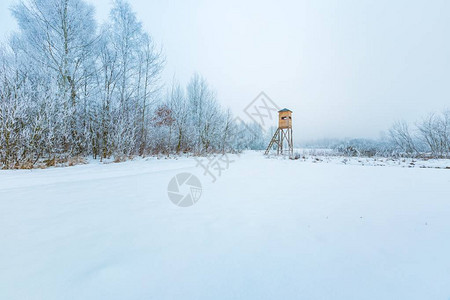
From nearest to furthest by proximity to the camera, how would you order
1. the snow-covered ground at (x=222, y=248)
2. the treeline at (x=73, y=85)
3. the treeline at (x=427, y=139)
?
the snow-covered ground at (x=222, y=248) → the treeline at (x=73, y=85) → the treeline at (x=427, y=139)

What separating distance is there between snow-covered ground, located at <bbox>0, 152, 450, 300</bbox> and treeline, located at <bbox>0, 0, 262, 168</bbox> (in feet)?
14.4

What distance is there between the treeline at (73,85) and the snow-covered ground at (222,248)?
4376 millimetres

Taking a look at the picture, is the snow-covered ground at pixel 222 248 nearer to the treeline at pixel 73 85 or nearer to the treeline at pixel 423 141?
the treeline at pixel 73 85

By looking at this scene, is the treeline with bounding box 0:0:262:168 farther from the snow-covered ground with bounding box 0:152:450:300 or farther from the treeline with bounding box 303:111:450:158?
the treeline with bounding box 303:111:450:158

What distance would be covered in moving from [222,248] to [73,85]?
942 centimetres

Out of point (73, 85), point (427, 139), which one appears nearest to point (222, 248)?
point (73, 85)

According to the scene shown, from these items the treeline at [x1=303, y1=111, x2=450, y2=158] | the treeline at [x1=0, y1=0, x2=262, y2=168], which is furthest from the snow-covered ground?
the treeline at [x1=303, y1=111, x2=450, y2=158]

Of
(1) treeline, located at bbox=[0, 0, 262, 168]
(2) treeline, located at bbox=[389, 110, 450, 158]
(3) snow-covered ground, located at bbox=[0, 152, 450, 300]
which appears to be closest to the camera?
(3) snow-covered ground, located at bbox=[0, 152, 450, 300]

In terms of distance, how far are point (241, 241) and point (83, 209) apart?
6.32 ft

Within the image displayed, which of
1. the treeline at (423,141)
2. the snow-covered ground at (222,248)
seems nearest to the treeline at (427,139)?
the treeline at (423,141)

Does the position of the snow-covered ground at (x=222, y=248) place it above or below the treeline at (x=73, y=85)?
below

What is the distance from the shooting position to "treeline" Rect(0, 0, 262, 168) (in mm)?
5012

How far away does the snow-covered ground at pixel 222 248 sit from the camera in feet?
2.88

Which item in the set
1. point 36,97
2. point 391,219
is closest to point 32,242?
point 391,219
